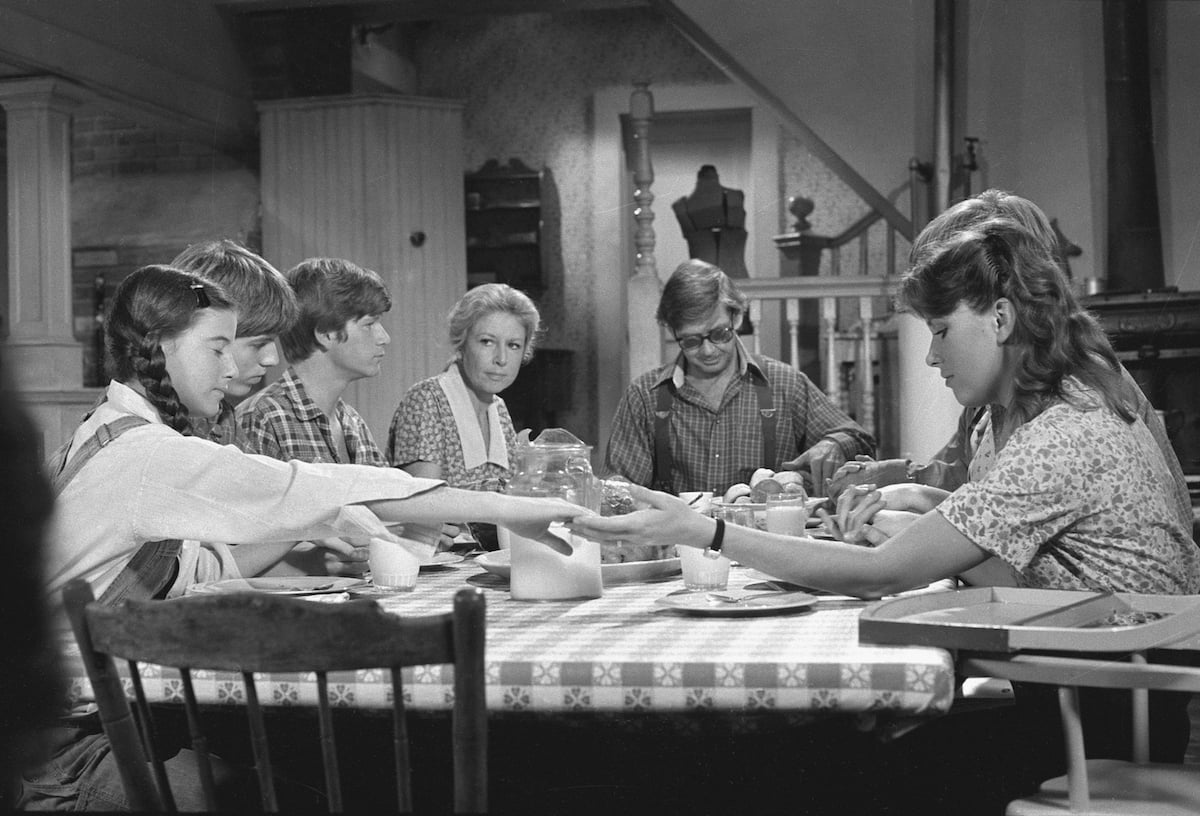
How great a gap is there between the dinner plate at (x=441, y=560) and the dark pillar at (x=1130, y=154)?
4.24m

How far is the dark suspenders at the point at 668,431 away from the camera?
12.6 ft

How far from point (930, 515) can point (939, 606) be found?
0.21 meters

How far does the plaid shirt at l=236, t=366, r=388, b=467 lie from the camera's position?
2.96 m

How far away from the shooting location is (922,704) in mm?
1340

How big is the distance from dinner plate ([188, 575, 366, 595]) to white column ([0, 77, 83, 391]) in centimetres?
362

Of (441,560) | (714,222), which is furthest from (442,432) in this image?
(714,222)

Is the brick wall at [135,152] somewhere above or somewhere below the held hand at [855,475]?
above

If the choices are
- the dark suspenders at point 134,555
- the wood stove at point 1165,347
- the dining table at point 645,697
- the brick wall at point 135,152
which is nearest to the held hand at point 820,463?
the dining table at point 645,697

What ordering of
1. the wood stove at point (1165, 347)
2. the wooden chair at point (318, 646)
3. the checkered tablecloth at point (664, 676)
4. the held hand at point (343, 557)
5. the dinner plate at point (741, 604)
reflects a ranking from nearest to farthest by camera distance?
the wooden chair at point (318, 646) < the checkered tablecloth at point (664, 676) < the dinner plate at point (741, 604) < the held hand at point (343, 557) < the wood stove at point (1165, 347)

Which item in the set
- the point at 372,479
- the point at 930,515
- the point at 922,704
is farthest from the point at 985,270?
the point at 372,479

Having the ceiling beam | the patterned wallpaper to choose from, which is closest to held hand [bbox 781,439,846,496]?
the ceiling beam

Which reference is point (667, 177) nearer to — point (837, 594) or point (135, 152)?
point (135, 152)

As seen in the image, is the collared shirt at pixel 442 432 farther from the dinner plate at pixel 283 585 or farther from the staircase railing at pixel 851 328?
the staircase railing at pixel 851 328

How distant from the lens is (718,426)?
3.87 metres
